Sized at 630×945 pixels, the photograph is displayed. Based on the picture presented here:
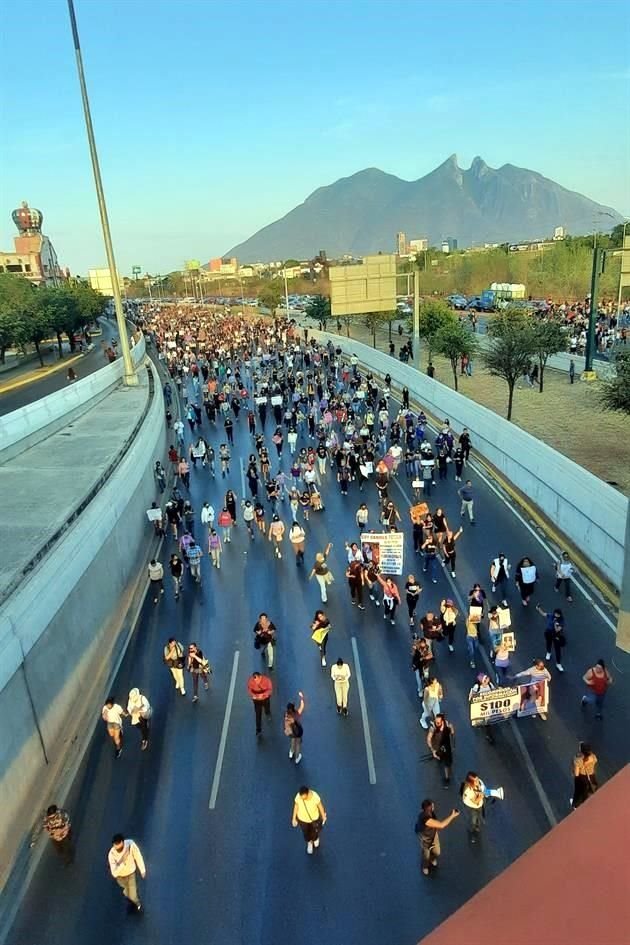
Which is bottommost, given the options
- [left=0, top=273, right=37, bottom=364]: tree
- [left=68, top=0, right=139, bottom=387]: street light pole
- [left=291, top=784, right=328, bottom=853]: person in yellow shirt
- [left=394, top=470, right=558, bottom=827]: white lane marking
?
[left=394, top=470, right=558, bottom=827]: white lane marking

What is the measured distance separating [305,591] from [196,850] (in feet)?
21.6

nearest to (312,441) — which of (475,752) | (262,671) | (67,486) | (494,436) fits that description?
(494,436)

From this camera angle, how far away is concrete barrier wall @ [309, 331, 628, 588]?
1293cm

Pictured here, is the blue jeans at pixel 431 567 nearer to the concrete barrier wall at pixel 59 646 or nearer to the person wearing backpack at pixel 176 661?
the person wearing backpack at pixel 176 661

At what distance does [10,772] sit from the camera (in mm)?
7992

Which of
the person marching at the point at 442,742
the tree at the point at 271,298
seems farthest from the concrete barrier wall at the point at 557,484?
the tree at the point at 271,298

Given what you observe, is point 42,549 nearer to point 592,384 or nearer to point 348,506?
point 348,506

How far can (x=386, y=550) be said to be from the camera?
513 inches

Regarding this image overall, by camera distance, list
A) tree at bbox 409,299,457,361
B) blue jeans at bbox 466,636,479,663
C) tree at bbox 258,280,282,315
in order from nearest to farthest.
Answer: blue jeans at bbox 466,636,479,663, tree at bbox 409,299,457,361, tree at bbox 258,280,282,315

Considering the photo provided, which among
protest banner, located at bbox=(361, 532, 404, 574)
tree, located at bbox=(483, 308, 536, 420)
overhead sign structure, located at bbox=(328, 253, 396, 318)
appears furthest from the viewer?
overhead sign structure, located at bbox=(328, 253, 396, 318)

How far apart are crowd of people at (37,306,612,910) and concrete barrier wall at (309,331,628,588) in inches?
45.2

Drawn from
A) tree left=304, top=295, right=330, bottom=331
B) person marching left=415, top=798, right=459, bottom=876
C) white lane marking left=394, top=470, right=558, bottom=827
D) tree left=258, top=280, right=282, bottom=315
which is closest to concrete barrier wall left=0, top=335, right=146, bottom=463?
white lane marking left=394, top=470, right=558, bottom=827

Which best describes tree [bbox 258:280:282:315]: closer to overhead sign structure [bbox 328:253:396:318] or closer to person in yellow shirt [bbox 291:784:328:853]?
overhead sign structure [bbox 328:253:396:318]

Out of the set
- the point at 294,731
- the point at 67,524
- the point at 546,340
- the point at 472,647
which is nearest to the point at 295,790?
the point at 294,731
